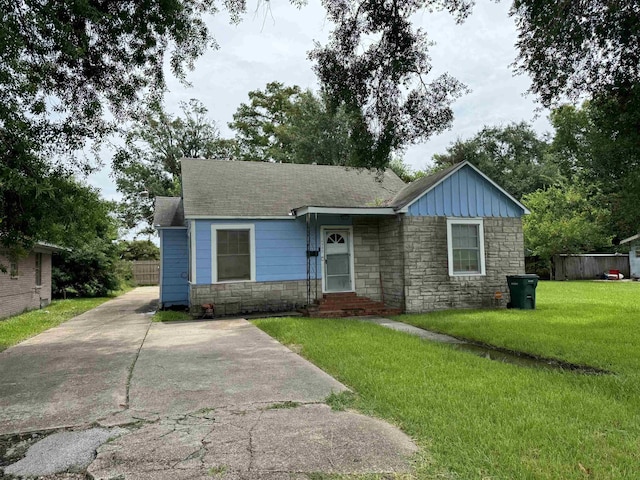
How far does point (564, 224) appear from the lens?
23109mm

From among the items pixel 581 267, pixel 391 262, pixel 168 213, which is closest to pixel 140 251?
pixel 168 213

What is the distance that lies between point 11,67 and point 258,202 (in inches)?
277

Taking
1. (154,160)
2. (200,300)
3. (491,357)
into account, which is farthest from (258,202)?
(154,160)

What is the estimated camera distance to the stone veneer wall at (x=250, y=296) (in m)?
11.2

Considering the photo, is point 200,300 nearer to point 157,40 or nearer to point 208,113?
point 157,40

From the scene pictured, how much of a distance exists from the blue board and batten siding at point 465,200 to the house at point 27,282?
1062 centimetres

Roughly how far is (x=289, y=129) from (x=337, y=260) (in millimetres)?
21282

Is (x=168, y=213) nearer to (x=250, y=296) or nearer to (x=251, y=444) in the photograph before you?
(x=250, y=296)

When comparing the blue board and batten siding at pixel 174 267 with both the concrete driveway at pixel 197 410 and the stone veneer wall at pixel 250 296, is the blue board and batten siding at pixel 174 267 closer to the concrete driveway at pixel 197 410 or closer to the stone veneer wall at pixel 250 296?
the stone veneer wall at pixel 250 296

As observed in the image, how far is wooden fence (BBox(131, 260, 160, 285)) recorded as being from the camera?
29.1 metres

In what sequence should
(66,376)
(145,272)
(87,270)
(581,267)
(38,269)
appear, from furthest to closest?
1. (145,272)
2. (581,267)
3. (87,270)
4. (38,269)
5. (66,376)

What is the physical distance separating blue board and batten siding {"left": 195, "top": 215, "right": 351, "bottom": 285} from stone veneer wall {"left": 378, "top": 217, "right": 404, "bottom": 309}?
1.16 meters

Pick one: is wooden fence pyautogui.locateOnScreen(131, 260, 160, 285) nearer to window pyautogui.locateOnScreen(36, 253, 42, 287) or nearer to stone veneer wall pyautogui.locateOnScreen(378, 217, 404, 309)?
window pyautogui.locateOnScreen(36, 253, 42, 287)

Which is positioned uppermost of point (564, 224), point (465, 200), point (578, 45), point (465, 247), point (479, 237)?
point (578, 45)
